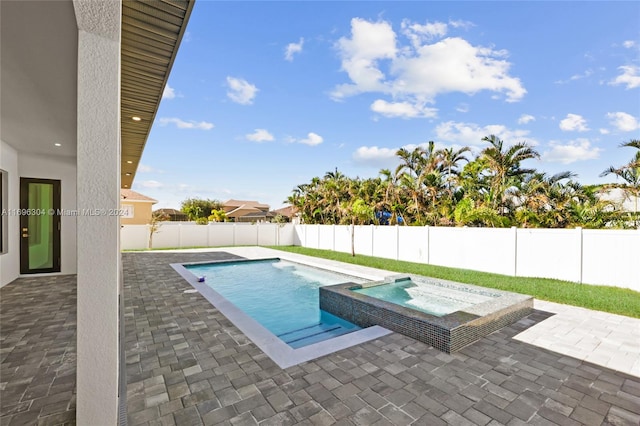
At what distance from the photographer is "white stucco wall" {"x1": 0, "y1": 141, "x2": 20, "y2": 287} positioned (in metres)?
6.49

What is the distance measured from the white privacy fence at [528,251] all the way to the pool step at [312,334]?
6.52 metres

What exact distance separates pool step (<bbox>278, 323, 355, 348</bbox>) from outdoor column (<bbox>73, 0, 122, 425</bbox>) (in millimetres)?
3499

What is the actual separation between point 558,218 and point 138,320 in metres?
13.1

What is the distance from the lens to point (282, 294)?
28.0 feet

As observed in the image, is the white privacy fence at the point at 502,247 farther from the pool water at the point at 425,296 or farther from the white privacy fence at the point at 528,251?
the pool water at the point at 425,296

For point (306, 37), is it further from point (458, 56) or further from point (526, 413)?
point (526, 413)

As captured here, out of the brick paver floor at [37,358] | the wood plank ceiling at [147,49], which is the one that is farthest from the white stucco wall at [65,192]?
the wood plank ceiling at [147,49]

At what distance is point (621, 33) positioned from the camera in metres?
9.68

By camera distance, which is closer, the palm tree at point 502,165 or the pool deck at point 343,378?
the pool deck at point 343,378

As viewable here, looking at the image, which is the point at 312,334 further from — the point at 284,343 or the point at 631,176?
the point at 631,176


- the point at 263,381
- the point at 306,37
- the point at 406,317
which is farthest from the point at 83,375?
the point at 306,37

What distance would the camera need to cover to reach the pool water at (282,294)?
573 centimetres

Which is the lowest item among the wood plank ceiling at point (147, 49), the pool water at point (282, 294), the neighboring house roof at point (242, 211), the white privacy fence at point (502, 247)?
the pool water at point (282, 294)

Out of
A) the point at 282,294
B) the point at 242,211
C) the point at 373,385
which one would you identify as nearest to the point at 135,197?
the point at 242,211
